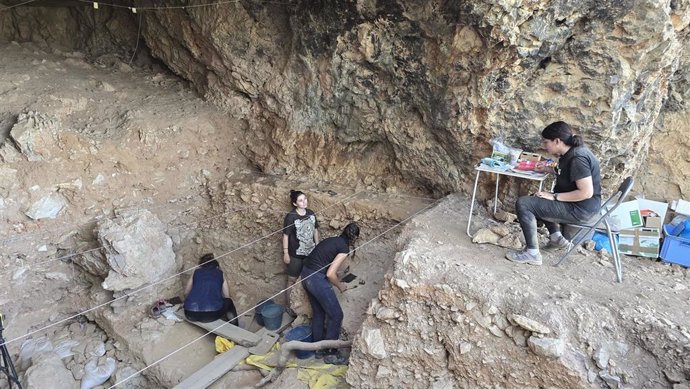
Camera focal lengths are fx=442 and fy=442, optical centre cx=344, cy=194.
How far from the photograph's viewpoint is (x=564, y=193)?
3398 mm

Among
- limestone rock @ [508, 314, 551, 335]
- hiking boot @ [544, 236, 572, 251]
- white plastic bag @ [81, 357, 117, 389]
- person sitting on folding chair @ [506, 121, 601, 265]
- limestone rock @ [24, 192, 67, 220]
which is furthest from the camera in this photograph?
limestone rock @ [24, 192, 67, 220]

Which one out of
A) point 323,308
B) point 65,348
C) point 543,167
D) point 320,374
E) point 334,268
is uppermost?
point 543,167

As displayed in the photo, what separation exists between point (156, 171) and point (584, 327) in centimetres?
522

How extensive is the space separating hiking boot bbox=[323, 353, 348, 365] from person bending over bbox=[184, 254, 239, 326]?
1.33 metres

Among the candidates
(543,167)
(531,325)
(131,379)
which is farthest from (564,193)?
(131,379)

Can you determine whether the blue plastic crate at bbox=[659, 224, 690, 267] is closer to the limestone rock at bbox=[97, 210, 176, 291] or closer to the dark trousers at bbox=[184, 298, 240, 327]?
the dark trousers at bbox=[184, 298, 240, 327]

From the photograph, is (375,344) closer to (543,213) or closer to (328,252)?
(328,252)

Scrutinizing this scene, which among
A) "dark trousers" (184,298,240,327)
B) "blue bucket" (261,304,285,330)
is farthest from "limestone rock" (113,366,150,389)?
"blue bucket" (261,304,285,330)

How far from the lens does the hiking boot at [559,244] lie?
3.81 metres

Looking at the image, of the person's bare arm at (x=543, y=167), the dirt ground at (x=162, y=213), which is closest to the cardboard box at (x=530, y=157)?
the person's bare arm at (x=543, y=167)

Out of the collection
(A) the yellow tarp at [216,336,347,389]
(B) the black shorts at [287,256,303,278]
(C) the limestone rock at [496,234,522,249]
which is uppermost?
(C) the limestone rock at [496,234,522,249]

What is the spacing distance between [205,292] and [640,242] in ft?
14.9

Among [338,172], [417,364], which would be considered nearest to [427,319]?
[417,364]

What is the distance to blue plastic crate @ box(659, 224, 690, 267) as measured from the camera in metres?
4.12
